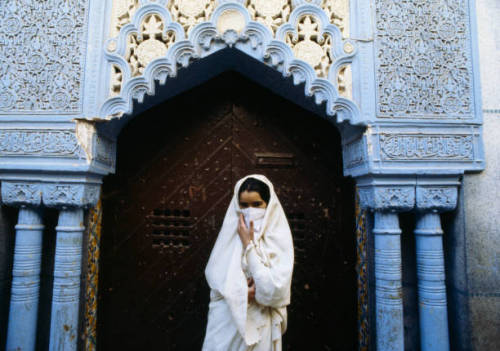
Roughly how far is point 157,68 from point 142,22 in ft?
1.23

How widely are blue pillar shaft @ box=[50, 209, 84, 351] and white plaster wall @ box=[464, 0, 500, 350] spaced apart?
2.48 meters

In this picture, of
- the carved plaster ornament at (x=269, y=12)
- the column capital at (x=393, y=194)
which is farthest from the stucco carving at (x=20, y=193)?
the column capital at (x=393, y=194)

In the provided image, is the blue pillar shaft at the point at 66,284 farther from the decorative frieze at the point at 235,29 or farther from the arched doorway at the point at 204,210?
the decorative frieze at the point at 235,29

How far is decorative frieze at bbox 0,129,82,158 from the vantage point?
200 cm

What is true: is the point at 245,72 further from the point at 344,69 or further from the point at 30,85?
the point at 30,85

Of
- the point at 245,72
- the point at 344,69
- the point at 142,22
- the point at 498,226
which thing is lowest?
the point at 498,226

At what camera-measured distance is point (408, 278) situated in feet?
6.84

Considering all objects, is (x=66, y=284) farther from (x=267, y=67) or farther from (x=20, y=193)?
(x=267, y=67)

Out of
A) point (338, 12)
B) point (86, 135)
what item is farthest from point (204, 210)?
point (338, 12)

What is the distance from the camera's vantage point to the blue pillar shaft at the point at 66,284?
1937 millimetres

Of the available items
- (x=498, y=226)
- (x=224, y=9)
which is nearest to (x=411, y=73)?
(x=498, y=226)

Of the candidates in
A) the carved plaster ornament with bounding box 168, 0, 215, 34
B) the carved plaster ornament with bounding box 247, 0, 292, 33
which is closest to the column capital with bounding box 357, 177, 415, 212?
the carved plaster ornament with bounding box 247, 0, 292, 33

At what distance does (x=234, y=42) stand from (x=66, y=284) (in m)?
1.91

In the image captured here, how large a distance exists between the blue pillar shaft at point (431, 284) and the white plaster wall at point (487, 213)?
0.53ft
